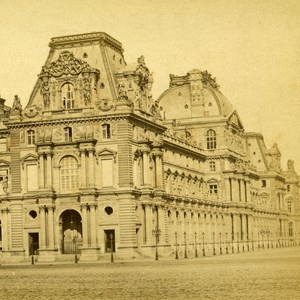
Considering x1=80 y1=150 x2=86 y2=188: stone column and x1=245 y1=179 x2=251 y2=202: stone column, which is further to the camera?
x1=245 y1=179 x2=251 y2=202: stone column

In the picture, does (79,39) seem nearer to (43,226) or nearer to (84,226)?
(43,226)

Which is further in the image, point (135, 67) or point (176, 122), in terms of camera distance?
point (176, 122)

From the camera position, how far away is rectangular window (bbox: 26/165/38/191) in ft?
246

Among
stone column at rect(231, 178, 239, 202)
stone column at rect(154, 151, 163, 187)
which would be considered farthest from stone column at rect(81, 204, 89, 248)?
stone column at rect(231, 178, 239, 202)

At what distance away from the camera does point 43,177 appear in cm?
7350

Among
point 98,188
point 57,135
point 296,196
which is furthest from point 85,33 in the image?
point 296,196

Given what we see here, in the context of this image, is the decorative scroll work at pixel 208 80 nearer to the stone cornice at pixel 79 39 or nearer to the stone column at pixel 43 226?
the stone cornice at pixel 79 39

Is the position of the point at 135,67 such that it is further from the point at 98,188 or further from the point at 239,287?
the point at 239,287

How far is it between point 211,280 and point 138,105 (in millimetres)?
40343

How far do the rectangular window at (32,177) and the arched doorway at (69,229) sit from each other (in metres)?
3.65

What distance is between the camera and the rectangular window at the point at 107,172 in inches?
2837

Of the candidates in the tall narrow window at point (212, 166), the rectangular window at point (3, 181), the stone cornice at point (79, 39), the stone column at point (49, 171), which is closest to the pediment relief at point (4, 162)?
the rectangular window at point (3, 181)

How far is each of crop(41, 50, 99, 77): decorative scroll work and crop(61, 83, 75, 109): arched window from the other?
1.12m

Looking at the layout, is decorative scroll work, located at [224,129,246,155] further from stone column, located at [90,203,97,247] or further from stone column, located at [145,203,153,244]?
stone column, located at [90,203,97,247]
